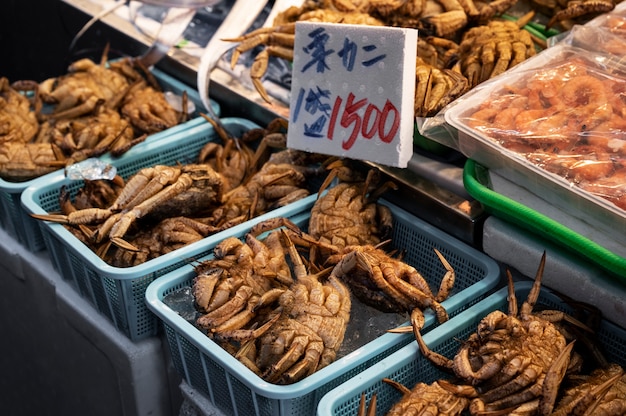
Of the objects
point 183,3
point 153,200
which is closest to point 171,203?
point 153,200

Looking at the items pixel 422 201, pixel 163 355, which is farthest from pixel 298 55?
pixel 163 355

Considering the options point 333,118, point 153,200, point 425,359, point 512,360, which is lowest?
point 425,359

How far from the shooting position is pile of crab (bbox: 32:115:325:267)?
9.14 feet

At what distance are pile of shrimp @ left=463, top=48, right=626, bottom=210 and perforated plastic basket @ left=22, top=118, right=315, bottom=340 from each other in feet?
2.63

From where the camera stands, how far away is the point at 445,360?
214 centimetres

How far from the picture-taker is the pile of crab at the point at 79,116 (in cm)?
321

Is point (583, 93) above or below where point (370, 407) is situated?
above

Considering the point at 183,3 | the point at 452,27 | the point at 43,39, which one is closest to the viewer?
the point at 452,27

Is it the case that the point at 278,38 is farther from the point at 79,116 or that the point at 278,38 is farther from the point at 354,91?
the point at 79,116

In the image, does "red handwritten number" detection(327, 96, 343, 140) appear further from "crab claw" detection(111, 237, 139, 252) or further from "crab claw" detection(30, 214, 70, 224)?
"crab claw" detection(30, 214, 70, 224)

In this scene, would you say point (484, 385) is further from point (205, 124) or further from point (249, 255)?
point (205, 124)

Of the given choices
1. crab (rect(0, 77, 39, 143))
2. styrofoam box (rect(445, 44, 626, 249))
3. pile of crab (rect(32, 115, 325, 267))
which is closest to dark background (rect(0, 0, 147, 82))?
crab (rect(0, 77, 39, 143))

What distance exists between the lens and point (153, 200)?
9.30 feet

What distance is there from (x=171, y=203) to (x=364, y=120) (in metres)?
0.80
